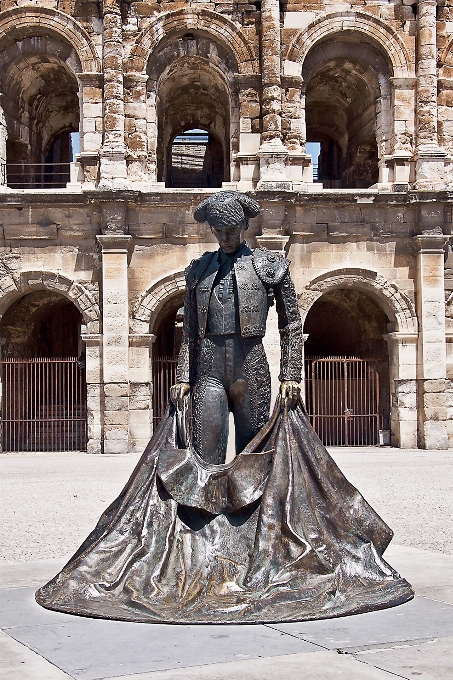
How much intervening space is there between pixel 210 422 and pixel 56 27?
14.7 meters

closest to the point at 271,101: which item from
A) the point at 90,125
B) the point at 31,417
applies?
the point at 90,125

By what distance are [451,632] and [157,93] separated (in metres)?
15.5

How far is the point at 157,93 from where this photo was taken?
1858 centimetres

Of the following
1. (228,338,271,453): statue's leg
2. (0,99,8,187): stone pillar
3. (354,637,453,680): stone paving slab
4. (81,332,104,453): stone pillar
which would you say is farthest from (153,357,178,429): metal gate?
(354,637,453,680): stone paving slab

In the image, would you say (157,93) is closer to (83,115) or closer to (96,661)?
(83,115)

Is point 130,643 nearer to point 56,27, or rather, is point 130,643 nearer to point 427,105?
point 427,105

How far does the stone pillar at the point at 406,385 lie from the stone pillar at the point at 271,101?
12.3 feet

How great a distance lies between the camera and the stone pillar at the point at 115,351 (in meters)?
17.7

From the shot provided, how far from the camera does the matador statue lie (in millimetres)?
5715

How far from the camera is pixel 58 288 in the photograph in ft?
59.6

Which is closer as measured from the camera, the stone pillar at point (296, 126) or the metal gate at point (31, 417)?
the stone pillar at point (296, 126)

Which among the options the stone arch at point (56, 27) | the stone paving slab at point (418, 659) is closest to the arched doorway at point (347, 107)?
the stone arch at point (56, 27)

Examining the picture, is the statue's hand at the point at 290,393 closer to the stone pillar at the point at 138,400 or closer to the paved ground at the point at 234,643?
the paved ground at the point at 234,643

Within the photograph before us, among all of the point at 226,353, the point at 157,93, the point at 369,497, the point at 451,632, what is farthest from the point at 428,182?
the point at 451,632
